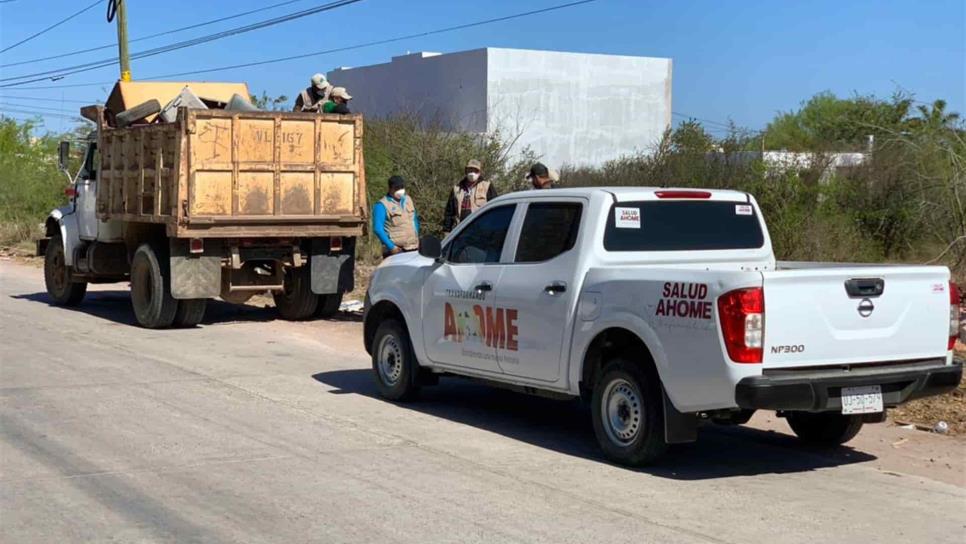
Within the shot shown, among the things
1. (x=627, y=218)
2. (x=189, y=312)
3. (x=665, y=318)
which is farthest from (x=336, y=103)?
(x=665, y=318)

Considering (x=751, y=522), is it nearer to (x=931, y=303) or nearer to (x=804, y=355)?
(x=804, y=355)

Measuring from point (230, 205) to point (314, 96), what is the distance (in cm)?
230

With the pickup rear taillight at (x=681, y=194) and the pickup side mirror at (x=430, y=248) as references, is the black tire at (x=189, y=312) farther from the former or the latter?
the pickup rear taillight at (x=681, y=194)

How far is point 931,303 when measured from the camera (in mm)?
7664

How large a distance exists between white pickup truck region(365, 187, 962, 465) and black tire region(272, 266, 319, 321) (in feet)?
20.5

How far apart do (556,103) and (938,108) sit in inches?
1120

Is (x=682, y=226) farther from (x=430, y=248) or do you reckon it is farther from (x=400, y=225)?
(x=400, y=225)

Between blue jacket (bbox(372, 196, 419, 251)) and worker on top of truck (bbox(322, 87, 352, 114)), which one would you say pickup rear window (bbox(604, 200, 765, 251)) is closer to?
blue jacket (bbox(372, 196, 419, 251))

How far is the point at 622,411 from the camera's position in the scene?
7961 mm

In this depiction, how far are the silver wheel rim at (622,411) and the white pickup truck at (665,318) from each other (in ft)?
0.05

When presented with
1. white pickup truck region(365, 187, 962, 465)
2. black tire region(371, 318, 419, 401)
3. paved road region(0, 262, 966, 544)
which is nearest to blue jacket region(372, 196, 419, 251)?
paved road region(0, 262, 966, 544)

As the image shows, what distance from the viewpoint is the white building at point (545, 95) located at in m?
44.2

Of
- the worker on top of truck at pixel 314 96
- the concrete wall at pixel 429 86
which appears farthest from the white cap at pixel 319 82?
the concrete wall at pixel 429 86

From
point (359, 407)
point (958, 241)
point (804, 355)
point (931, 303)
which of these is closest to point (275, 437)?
point (359, 407)
